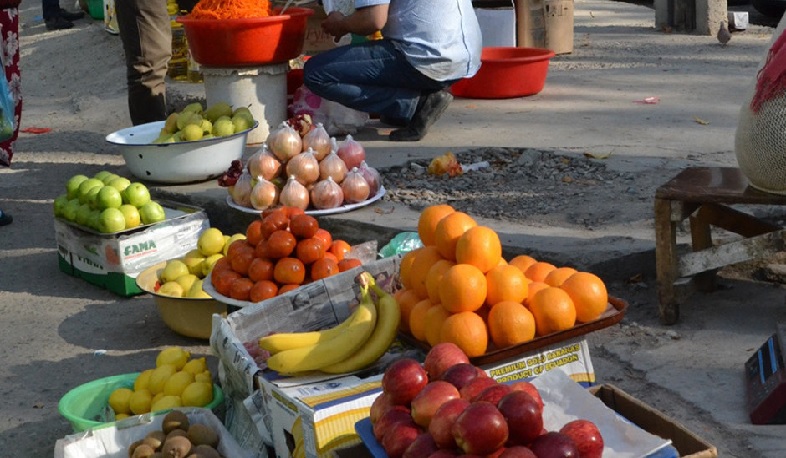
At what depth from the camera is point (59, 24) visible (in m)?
13.8

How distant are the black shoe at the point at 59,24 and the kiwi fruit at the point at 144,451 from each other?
11.7m

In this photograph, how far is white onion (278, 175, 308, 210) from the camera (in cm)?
532

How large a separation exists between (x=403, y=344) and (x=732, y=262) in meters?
1.44

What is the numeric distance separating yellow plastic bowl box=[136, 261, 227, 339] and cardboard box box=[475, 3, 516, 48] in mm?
5081

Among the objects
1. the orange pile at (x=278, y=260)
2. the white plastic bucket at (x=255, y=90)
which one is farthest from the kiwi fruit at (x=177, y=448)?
the white plastic bucket at (x=255, y=90)

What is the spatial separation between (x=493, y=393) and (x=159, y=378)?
1574 millimetres

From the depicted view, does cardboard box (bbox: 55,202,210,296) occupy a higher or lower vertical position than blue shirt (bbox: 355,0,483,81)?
lower

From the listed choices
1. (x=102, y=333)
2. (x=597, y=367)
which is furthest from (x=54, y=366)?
(x=597, y=367)

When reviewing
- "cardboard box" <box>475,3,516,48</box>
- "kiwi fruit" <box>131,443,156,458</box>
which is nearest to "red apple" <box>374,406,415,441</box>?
"kiwi fruit" <box>131,443,156,458</box>

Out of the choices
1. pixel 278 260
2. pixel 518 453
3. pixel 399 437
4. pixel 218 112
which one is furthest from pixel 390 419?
pixel 218 112

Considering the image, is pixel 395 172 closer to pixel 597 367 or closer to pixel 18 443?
pixel 597 367

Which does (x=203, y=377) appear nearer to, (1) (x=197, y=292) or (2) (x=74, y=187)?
(1) (x=197, y=292)

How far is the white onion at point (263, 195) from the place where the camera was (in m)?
5.38

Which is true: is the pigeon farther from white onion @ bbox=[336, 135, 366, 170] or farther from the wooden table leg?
the wooden table leg
